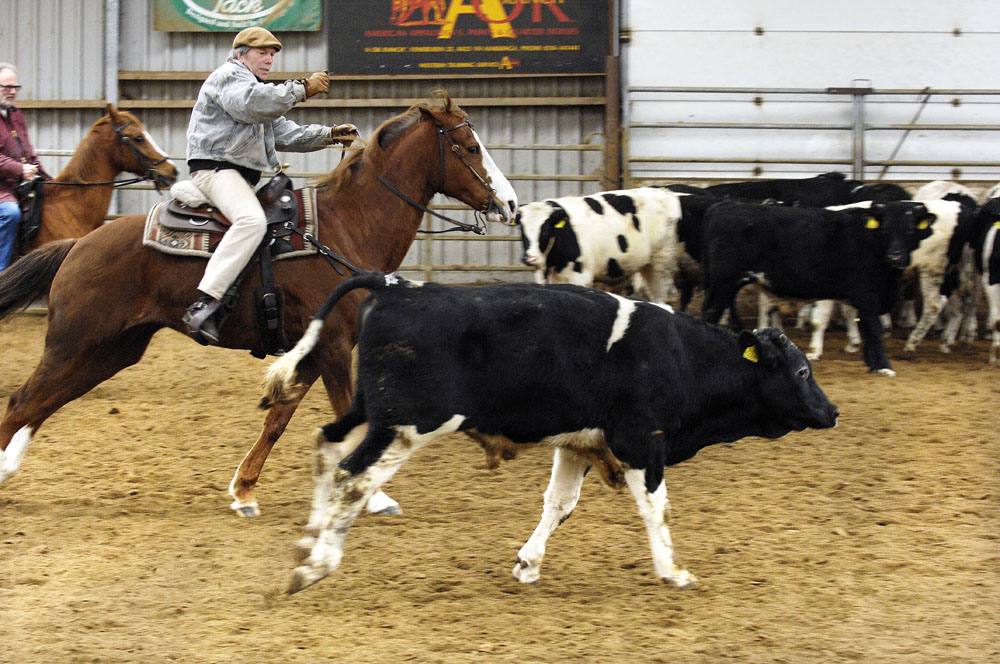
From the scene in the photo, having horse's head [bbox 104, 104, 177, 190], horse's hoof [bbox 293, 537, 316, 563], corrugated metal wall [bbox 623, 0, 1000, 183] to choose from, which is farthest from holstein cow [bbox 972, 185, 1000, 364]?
horse's head [bbox 104, 104, 177, 190]

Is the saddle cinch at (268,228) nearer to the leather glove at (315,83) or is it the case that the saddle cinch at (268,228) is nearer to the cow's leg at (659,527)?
the leather glove at (315,83)

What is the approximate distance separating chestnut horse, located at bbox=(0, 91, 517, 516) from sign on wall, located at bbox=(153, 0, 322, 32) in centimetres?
770

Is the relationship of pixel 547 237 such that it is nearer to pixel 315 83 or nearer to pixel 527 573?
pixel 315 83

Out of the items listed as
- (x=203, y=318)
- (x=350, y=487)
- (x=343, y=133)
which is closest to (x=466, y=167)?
(x=343, y=133)

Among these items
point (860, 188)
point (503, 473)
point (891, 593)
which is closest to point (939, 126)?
point (860, 188)

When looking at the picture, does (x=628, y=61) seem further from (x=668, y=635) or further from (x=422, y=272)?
(x=668, y=635)

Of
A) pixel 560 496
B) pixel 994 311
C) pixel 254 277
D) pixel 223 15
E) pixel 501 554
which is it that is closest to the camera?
pixel 560 496

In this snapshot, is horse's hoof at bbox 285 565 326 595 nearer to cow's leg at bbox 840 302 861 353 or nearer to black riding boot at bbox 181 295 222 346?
black riding boot at bbox 181 295 222 346

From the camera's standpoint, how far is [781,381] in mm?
5223

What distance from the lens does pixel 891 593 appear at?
471 centimetres

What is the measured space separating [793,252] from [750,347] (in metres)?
5.13

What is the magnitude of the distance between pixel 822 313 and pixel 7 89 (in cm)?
791

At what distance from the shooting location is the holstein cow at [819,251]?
32.4 feet

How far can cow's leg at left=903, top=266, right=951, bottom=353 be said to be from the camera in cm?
1047
